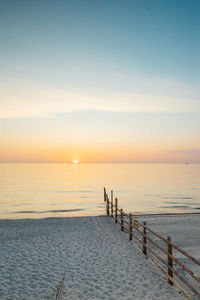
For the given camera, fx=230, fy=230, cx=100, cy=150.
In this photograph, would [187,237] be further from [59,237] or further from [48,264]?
[48,264]

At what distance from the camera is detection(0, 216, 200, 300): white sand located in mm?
6571

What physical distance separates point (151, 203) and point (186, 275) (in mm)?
27595

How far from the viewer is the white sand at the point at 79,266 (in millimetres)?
6571

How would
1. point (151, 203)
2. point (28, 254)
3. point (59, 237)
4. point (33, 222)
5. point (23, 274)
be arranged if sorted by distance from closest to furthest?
point (23, 274) < point (28, 254) < point (59, 237) < point (33, 222) < point (151, 203)

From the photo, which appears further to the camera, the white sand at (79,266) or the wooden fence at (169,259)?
the white sand at (79,266)

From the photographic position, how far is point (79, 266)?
8.41 metres

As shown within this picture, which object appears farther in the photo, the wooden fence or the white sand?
the white sand

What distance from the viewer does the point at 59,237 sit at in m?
12.6

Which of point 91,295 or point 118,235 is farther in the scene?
point 118,235

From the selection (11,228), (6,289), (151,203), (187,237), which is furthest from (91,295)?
(151,203)

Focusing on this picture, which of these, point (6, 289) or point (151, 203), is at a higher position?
point (6, 289)

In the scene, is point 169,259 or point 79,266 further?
point 79,266

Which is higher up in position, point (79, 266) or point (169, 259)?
point (169, 259)

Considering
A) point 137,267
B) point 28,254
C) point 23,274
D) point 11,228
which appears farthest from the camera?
point 11,228
